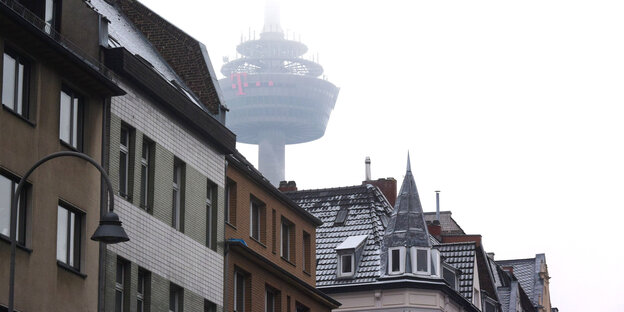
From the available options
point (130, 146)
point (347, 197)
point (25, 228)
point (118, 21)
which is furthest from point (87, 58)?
point (347, 197)

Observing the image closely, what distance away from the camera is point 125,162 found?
41.2 metres

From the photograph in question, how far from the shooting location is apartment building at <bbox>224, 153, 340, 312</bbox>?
49938 millimetres

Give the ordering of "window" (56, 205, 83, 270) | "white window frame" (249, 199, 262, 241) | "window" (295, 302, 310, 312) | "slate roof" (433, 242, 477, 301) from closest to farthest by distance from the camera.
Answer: "window" (56, 205, 83, 270) < "white window frame" (249, 199, 262, 241) < "window" (295, 302, 310, 312) < "slate roof" (433, 242, 477, 301)

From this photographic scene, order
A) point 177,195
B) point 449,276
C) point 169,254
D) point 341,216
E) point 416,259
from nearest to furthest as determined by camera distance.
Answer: point 169,254, point 177,195, point 416,259, point 341,216, point 449,276

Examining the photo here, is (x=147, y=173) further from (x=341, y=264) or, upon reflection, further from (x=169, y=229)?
(x=341, y=264)

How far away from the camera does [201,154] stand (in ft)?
153

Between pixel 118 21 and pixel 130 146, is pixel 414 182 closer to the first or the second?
pixel 118 21

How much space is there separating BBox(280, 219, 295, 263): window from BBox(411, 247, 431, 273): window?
45.3 feet

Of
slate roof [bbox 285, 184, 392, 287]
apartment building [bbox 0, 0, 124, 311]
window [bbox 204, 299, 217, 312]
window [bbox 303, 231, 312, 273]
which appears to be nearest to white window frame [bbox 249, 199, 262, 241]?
window [bbox 204, 299, 217, 312]

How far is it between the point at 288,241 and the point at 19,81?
23063 millimetres

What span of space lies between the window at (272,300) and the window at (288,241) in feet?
7.68

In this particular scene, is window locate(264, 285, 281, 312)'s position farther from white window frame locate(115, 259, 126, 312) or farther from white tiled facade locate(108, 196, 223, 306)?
white window frame locate(115, 259, 126, 312)

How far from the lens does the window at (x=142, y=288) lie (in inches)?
1628

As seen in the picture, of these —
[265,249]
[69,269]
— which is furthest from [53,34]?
[265,249]
